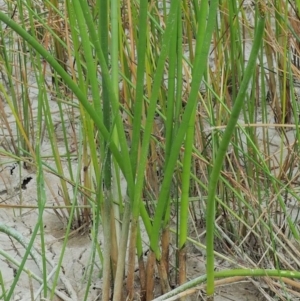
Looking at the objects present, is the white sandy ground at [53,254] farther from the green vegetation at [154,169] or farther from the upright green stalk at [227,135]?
the upright green stalk at [227,135]

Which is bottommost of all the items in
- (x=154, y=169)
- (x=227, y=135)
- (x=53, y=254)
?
(x=53, y=254)

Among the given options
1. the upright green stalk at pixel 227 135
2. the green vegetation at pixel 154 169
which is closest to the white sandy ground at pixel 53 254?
the green vegetation at pixel 154 169

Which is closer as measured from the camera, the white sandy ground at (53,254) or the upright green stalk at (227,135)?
the upright green stalk at (227,135)

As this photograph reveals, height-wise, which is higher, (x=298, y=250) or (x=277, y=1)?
(x=277, y=1)

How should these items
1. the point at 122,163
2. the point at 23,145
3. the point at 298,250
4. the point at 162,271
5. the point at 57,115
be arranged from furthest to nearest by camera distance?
the point at 57,115
the point at 23,145
the point at 298,250
the point at 162,271
the point at 122,163

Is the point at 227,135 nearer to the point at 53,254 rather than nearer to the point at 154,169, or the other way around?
the point at 154,169

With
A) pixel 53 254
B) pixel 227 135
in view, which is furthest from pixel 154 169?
pixel 227 135

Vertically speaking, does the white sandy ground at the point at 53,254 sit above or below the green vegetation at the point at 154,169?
below

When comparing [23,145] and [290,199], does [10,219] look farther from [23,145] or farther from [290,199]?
[290,199]

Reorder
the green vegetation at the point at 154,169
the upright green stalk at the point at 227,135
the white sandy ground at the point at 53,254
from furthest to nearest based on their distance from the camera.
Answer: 1. the white sandy ground at the point at 53,254
2. the green vegetation at the point at 154,169
3. the upright green stalk at the point at 227,135

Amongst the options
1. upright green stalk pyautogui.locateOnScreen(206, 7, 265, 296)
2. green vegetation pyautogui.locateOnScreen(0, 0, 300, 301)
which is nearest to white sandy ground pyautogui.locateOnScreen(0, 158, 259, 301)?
green vegetation pyautogui.locateOnScreen(0, 0, 300, 301)

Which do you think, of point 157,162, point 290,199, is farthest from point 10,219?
point 290,199
